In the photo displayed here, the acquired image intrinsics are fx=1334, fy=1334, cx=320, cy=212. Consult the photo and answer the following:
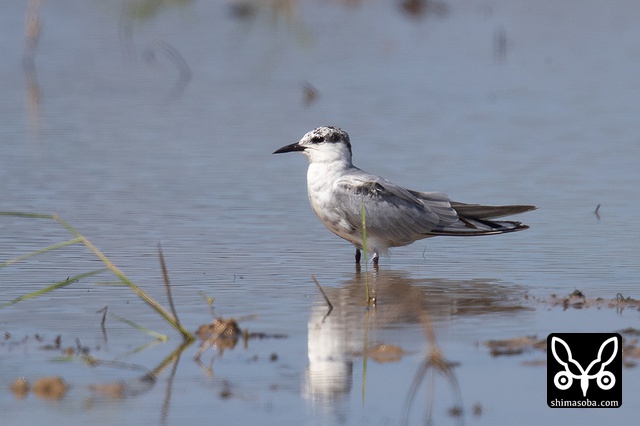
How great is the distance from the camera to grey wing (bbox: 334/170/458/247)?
26.7 ft

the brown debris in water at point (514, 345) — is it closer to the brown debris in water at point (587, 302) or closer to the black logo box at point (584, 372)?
the black logo box at point (584, 372)

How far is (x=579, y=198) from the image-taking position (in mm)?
9617

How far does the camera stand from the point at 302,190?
32.5 feet

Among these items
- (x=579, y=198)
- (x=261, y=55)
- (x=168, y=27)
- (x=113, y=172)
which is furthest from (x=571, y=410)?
(x=168, y=27)

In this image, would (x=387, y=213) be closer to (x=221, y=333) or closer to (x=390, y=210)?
(x=390, y=210)

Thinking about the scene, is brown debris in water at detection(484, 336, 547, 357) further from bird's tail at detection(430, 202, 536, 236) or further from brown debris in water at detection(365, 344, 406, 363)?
bird's tail at detection(430, 202, 536, 236)

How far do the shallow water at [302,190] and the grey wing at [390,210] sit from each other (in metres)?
0.20

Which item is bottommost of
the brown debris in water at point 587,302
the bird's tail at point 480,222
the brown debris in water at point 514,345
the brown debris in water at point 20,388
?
→ the brown debris in water at point 20,388

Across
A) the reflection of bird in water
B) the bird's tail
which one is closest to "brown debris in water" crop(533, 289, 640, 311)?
the reflection of bird in water

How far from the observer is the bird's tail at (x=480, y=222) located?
821 cm

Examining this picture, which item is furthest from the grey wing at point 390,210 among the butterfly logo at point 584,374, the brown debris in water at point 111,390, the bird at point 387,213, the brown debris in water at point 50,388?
the brown debris in water at point 50,388

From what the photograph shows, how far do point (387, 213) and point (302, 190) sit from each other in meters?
1.86

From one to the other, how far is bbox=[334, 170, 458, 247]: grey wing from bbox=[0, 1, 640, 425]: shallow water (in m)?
0.20

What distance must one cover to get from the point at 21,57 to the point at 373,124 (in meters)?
4.97
